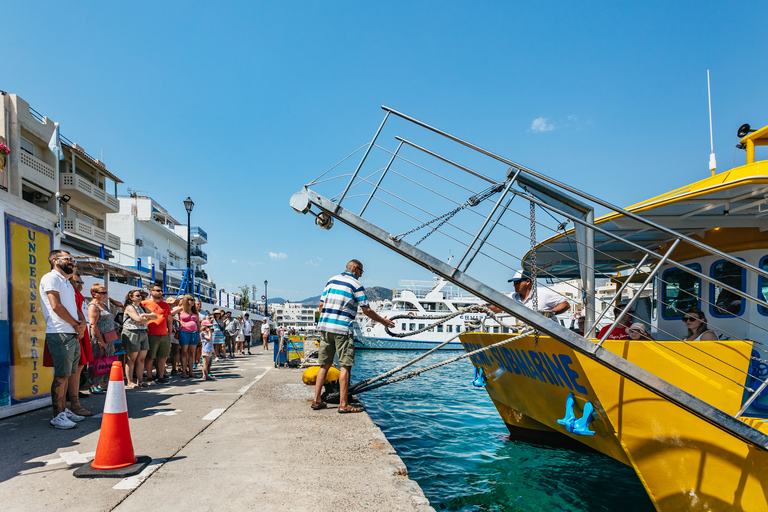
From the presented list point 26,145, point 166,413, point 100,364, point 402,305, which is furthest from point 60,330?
point 402,305

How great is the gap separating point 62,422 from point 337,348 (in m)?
2.80

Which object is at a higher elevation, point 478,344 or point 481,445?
point 478,344

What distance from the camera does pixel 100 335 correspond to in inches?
242

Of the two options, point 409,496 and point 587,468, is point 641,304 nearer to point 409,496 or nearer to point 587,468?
point 587,468

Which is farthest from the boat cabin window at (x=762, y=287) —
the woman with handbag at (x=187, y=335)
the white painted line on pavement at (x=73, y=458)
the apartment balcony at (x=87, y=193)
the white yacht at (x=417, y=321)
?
the apartment balcony at (x=87, y=193)

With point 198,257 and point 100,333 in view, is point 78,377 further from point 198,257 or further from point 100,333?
point 198,257

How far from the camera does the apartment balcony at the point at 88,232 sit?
29.2 meters

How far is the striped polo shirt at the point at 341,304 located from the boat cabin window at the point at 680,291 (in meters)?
3.62

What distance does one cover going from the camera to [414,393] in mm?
10781

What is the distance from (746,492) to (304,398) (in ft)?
15.9

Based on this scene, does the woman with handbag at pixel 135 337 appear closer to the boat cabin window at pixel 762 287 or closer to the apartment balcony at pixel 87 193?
the boat cabin window at pixel 762 287

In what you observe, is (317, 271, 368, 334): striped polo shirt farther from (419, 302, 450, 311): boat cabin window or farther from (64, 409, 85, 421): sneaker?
(419, 302, 450, 311): boat cabin window

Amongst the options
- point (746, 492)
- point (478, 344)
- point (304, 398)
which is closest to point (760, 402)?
point (746, 492)

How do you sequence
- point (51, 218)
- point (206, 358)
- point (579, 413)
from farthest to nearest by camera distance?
1. point (206, 358)
2. point (51, 218)
3. point (579, 413)
